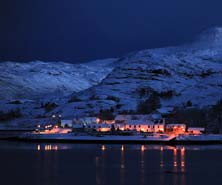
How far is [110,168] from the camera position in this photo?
7269 centimetres

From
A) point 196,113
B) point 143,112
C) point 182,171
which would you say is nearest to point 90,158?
point 182,171

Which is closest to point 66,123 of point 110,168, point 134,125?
point 134,125

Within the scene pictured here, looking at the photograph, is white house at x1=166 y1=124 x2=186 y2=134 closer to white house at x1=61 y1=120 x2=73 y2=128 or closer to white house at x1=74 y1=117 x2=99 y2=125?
white house at x1=74 y1=117 x2=99 y2=125

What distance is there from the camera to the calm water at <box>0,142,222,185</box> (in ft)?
201

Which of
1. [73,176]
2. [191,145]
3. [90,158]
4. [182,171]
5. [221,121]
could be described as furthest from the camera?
[221,121]

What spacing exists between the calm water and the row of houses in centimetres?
4695

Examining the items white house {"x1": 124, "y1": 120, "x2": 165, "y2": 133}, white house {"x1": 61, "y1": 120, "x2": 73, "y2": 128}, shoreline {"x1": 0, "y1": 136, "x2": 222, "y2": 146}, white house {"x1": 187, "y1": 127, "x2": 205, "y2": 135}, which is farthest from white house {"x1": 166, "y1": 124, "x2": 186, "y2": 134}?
white house {"x1": 61, "y1": 120, "x2": 73, "y2": 128}

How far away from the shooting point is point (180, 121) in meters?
160

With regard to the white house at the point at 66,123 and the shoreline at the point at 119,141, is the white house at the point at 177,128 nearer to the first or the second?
the shoreline at the point at 119,141

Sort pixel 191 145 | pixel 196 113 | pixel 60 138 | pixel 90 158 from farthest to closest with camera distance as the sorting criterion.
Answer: pixel 196 113
pixel 60 138
pixel 191 145
pixel 90 158

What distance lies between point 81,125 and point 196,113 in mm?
32256

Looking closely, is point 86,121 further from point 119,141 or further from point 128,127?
point 119,141

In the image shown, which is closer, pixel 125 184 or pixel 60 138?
pixel 125 184

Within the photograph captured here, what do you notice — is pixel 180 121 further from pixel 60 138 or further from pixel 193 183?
pixel 193 183
